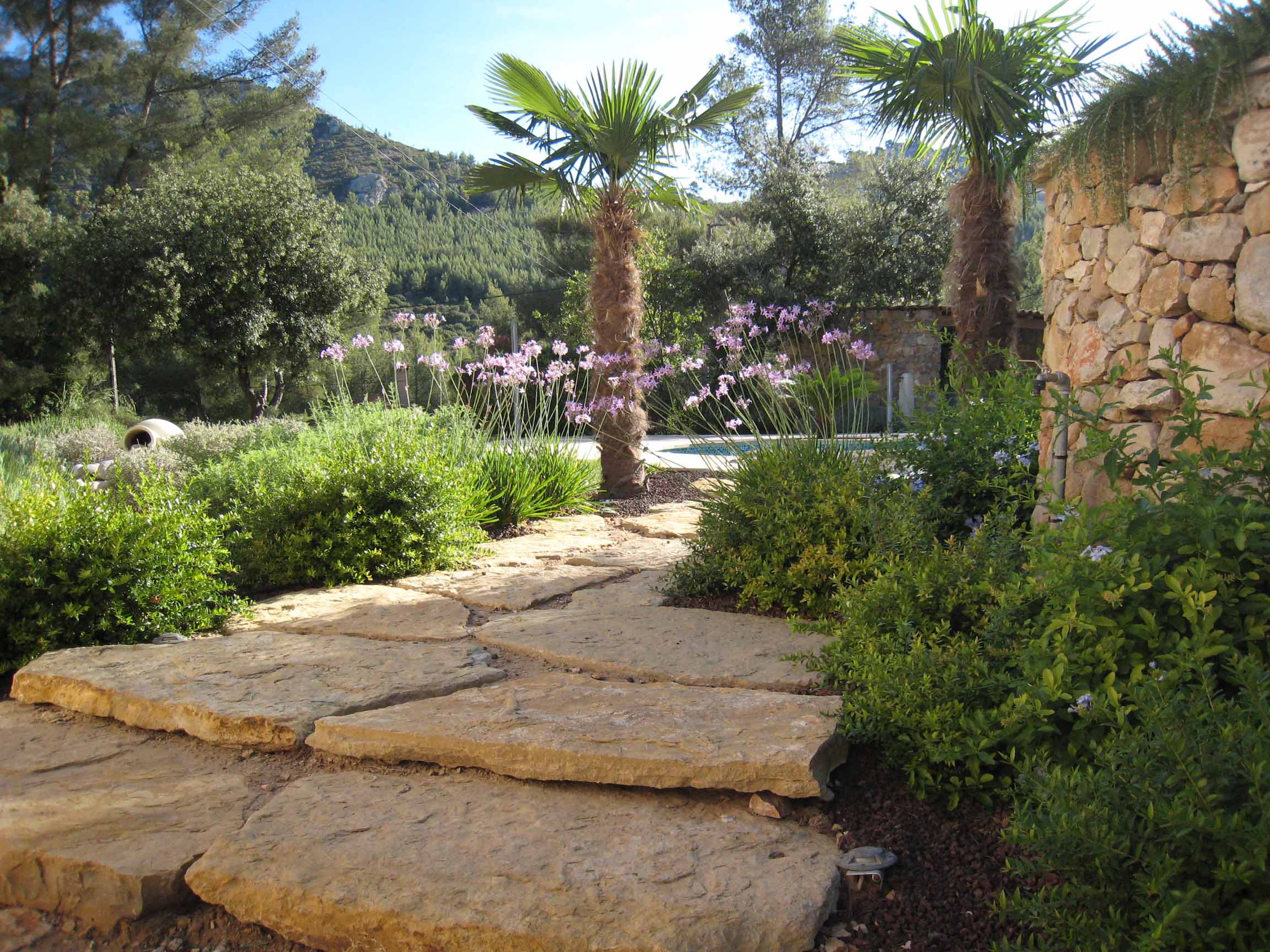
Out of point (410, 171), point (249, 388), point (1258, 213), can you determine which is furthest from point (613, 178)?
point (410, 171)

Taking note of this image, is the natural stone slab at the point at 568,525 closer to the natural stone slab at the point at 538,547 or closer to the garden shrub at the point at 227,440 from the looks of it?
the natural stone slab at the point at 538,547

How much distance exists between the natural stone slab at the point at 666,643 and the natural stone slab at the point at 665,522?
5.70 ft

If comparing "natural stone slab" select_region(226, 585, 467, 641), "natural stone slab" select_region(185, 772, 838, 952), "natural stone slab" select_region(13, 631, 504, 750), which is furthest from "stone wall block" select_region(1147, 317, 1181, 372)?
"natural stone slab" select_region(226, 585, 467, 641)

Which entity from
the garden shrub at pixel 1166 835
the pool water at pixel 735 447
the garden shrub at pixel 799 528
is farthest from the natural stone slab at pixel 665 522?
the garden shrub at pixel 1166 835

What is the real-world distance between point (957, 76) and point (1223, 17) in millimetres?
4131

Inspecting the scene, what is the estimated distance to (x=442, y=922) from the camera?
5.21ft

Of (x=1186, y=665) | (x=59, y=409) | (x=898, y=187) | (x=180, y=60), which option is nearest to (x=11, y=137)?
(x=180, y=60)

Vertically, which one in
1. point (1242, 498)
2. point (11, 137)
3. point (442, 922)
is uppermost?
point (11, 137)

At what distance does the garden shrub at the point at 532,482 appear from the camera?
5773 mm

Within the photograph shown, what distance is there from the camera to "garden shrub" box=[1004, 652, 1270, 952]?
4.08 feet

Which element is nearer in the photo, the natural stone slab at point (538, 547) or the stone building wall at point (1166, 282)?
the stone building wall at point (1166, 282)

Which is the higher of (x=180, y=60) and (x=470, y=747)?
(x=180, y=60)

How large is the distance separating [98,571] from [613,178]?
524cm

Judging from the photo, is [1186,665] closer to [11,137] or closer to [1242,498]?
[1242,498]
